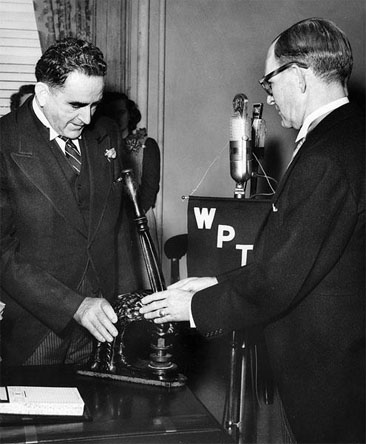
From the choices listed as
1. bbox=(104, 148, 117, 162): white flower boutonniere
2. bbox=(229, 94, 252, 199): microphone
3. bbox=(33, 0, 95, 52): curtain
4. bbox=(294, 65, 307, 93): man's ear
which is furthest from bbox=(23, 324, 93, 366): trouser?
bbox=(33, 0, 95, 52): curtain

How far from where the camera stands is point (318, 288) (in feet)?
5.78

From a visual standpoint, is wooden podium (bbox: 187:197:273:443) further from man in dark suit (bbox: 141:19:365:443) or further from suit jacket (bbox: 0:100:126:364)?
man in dark suit (bbox: 141:19:365:443)

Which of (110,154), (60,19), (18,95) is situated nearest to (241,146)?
(110,154)

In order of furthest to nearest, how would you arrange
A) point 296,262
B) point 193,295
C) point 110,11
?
point 110,11
point 193,295
point 296,262

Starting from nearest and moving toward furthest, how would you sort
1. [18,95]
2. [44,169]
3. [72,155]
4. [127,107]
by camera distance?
[44,169]
[72,155]
[18,95]
[127,107]

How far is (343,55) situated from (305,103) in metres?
0.18

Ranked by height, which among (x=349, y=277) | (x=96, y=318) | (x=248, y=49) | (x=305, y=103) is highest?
(x=248, y=49)

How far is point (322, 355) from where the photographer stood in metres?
1.77

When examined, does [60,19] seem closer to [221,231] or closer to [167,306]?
[221,231]

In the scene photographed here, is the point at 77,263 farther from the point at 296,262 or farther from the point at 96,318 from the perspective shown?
the point at 296,262

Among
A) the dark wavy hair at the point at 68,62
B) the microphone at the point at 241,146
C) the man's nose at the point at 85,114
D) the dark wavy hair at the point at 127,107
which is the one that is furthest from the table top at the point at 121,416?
the dark wavy hair at the point at 127,107

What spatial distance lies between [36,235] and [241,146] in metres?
1.41

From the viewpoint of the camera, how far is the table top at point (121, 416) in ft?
4.74

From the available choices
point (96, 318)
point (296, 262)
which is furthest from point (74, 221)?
point (296, 262)
